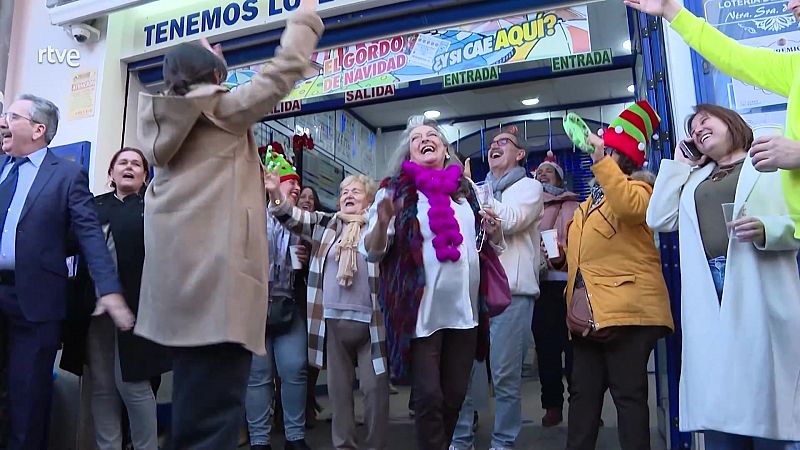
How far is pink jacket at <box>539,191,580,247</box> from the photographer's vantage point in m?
3.90

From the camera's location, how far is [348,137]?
7.32 metres

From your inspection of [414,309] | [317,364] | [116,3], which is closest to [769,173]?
[414,309]

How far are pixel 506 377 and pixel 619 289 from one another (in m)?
0.76

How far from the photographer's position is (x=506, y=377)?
119 inches

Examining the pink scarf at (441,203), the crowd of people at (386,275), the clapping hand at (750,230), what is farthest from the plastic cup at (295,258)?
the clapping hand at (750,230)

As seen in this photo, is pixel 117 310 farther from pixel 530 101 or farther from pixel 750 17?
pixel 530 101

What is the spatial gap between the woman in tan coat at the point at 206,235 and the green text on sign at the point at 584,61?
3.45m

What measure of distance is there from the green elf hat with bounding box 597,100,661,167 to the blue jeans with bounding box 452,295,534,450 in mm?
897

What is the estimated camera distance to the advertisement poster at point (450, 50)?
145 inches

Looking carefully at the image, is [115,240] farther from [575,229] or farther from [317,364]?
[575,229]

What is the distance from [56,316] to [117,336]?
283 mm

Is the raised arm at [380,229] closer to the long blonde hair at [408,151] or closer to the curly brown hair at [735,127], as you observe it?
the long blonde hair at [408,151]

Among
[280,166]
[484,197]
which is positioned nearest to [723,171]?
[484,197]

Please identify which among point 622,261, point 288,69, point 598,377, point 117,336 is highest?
point 288,69
